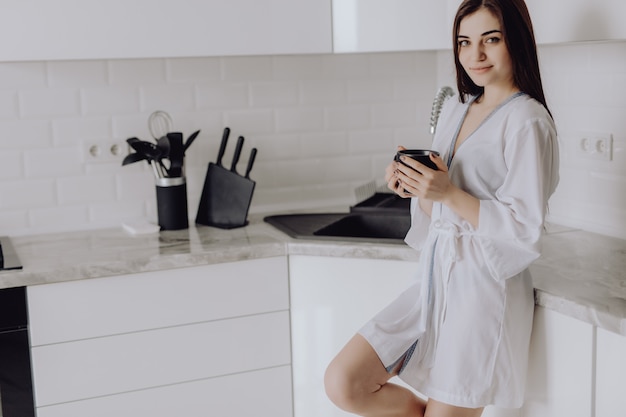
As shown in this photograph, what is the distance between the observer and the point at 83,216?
2803 mm

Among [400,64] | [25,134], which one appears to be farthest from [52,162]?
[400,64]

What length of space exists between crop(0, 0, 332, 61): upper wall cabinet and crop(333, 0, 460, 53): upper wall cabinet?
5 centimetres

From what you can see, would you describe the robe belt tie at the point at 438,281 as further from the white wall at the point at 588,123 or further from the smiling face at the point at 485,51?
the white wall at the point at 588,123

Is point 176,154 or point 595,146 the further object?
point 176,154

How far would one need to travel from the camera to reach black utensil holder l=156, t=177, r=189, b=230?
2699mm

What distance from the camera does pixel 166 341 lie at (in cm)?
238

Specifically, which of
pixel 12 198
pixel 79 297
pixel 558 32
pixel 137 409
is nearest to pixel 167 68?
pixel 12 198

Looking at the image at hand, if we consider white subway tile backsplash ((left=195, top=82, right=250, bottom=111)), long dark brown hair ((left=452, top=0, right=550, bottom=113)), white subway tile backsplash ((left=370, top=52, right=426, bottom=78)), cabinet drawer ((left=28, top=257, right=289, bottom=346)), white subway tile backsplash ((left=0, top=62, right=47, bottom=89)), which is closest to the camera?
long dark brown hair ((left=452, top=0, right=550, bottom=113))

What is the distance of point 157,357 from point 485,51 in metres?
1.18

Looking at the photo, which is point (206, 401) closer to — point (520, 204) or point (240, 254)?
point (240, 254)

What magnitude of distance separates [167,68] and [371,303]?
3.42 ft

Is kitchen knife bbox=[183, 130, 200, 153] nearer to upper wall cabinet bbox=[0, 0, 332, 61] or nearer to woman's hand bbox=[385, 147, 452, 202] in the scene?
upper wall cabinet bbox=[0, 0, 332, 61]

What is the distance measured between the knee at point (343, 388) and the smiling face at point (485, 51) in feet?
2.35

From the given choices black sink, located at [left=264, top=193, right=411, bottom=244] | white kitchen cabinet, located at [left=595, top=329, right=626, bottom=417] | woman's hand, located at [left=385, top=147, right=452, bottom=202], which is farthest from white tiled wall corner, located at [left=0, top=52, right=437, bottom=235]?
white kitchen cabinet, located at [left=595, top=329, right=626, bottom=417]
